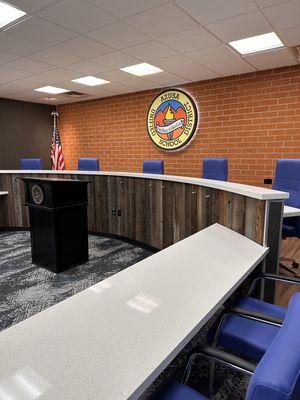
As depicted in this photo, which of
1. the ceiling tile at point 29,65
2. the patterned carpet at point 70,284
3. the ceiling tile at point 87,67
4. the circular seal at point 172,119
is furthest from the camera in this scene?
the circular seal at point 172,119

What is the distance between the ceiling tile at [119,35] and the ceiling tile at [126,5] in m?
0.24

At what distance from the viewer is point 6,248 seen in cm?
402

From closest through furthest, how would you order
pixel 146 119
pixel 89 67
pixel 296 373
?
pixel 296 373, pixel 89 67, pixel 146 119

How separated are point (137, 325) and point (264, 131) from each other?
4488 millimetres

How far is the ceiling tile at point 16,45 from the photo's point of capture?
3.21m

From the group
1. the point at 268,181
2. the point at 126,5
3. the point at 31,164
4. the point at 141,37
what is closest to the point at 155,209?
the point at 141,37

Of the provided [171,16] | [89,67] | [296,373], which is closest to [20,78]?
[89,67]

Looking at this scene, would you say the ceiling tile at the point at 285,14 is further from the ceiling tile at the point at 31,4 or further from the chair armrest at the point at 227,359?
the chair armrest at the point at 227,359

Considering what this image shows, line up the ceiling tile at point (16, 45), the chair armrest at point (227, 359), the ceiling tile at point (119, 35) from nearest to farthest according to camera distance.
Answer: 1. the chair armrest at point (227, 359)
2. the ceiling tile at point (119, 35)
3. the ceiling tile at point (16, 45)

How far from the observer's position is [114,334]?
34.6 inches

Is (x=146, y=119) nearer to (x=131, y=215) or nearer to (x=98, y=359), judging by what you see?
(x=131, y=215)

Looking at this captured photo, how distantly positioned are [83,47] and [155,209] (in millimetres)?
2157

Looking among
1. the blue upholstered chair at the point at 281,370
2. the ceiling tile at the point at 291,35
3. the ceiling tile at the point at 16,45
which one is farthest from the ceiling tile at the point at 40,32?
the blue upholstered chair at the point at 281,370

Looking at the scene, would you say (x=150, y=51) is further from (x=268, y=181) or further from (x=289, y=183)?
(x=268, y=181)
